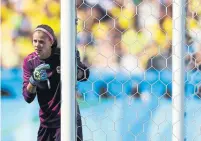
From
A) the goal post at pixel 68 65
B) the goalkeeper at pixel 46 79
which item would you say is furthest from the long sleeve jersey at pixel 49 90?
the goal post at pixel 68 65

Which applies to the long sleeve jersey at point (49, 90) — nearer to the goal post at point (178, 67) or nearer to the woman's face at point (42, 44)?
the woman's face at point (42, 44)

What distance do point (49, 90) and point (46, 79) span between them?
0.03 m

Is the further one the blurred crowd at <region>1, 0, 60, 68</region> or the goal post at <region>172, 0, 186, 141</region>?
the blurred crowd at <region>1, 0, 60, 68</region>

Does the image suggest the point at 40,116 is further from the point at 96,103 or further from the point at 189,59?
the point at 189,59

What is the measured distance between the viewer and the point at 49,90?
0.94 m

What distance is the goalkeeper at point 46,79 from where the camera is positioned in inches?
36.5

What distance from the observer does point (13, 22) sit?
968 millimetres

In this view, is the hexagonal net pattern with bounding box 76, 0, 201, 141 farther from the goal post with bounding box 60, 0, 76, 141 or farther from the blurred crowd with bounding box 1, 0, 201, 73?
the goal post with bounding box 60, 0, 76, 141

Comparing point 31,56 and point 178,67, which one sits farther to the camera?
point 31,56

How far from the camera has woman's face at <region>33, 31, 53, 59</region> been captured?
940 mm

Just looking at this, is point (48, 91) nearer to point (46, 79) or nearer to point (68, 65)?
point (46, 79)

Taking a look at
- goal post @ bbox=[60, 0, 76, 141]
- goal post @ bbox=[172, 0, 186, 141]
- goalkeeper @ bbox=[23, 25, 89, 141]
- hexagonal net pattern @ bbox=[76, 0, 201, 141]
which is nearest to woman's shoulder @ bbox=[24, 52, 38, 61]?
goalkeeper @ bbox=[23, 25, 89, 141]

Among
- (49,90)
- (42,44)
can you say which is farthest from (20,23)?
(49,90)

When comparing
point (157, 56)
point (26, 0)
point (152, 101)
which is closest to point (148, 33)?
point (157, 56)
